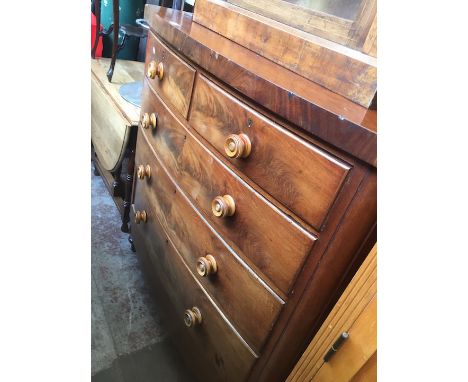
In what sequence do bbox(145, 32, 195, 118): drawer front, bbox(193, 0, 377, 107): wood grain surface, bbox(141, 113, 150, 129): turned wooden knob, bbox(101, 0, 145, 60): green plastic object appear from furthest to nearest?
bbox(101, 0, 145, 60): green plastic object
bbox(141, 113, 150, 129): turned wooden knob
bbox(145, 32, 195, 118): drawer front
bbox(193, 0, 377, 107): wood grain surface

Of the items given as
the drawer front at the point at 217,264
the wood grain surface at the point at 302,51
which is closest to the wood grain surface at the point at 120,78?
the drawer front at the point at 217,264

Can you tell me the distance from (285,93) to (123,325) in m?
1.15

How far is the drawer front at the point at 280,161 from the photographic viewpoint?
497 millimetres

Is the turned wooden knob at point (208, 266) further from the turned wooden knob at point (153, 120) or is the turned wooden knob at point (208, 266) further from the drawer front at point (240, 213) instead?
the turned wooden knob at point (153, 120)

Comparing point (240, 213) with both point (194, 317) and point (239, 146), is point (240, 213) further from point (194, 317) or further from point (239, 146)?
point (194, 317)

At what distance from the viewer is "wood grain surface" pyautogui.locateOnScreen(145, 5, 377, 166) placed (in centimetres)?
45

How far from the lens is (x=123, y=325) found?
1283mm

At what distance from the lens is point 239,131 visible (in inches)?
24.5

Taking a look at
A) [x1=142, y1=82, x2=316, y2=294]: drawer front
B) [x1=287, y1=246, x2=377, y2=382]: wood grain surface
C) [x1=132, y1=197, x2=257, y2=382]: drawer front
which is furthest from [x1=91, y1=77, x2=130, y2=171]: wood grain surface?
[x1=287, y1=246, x2=377, y2=382]: wood grain surface

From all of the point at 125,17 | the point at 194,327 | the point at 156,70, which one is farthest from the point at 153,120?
the point at 125,17

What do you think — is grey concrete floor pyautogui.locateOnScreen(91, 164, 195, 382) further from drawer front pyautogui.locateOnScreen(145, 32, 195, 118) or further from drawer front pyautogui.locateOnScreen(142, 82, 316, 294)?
drawer front pyautogui.locateOnScreen(145, 32, 195, 118)

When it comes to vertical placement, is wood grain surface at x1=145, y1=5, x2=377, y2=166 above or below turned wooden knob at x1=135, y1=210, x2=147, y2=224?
above
